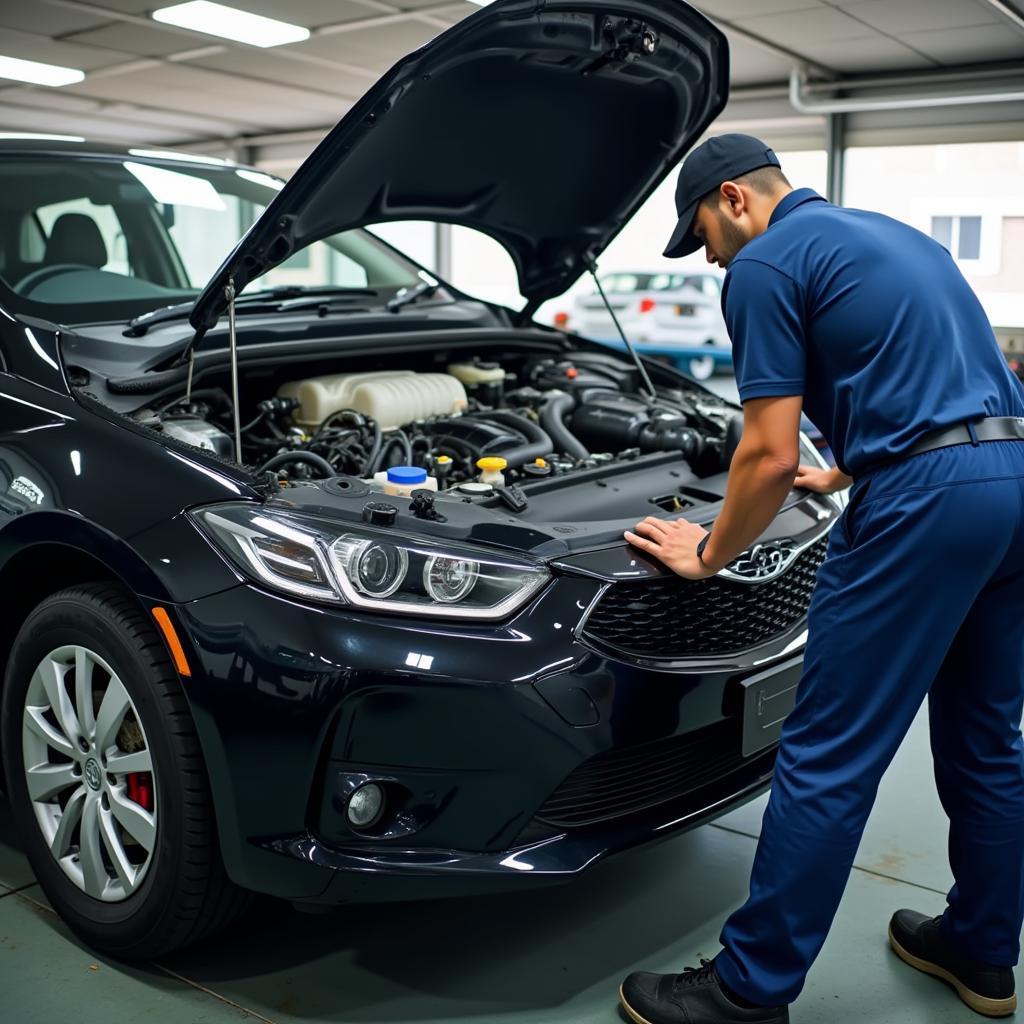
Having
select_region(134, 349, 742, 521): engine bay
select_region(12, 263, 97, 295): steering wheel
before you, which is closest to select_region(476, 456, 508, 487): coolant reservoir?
select_region(134, 349, 742, 521): engine bay

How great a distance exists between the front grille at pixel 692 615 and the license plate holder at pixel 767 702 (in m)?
0.07

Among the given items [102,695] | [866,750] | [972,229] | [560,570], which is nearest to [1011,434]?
[866,750]

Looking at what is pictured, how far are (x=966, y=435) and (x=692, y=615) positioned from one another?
1.73 feet

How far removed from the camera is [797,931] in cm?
170

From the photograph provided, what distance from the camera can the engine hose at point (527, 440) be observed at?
2521 mm

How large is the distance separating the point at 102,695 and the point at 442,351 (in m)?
1.39

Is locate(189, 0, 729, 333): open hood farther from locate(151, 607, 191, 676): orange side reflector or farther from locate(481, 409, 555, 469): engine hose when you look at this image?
locate(151, 607, 191, 676): orange side reflector

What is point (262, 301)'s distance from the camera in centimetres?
286

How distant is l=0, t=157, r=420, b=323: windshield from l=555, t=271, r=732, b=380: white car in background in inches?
337

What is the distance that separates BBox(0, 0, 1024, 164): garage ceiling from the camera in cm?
693

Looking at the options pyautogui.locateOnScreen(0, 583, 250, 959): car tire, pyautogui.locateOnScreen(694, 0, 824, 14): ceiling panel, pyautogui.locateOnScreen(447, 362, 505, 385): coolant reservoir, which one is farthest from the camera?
pyautogui.locateOnScreen(694, 0, 824, 14): ceiling panel

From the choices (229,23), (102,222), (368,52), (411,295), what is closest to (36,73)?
(229,23)

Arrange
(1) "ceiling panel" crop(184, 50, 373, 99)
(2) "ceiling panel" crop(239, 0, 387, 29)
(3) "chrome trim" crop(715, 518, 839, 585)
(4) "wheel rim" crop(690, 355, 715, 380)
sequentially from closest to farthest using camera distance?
(3) "chrome trim" crop(715, 518, 839, 585) < (2) "ceiling panel" crop(239, 0, 387, 29) < (1) "ceiling panel" crop(184, 50, 373, 99) < (4) "wheel rim" crop(690, 355, 715, 380)

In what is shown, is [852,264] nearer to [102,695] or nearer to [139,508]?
[139,508]
